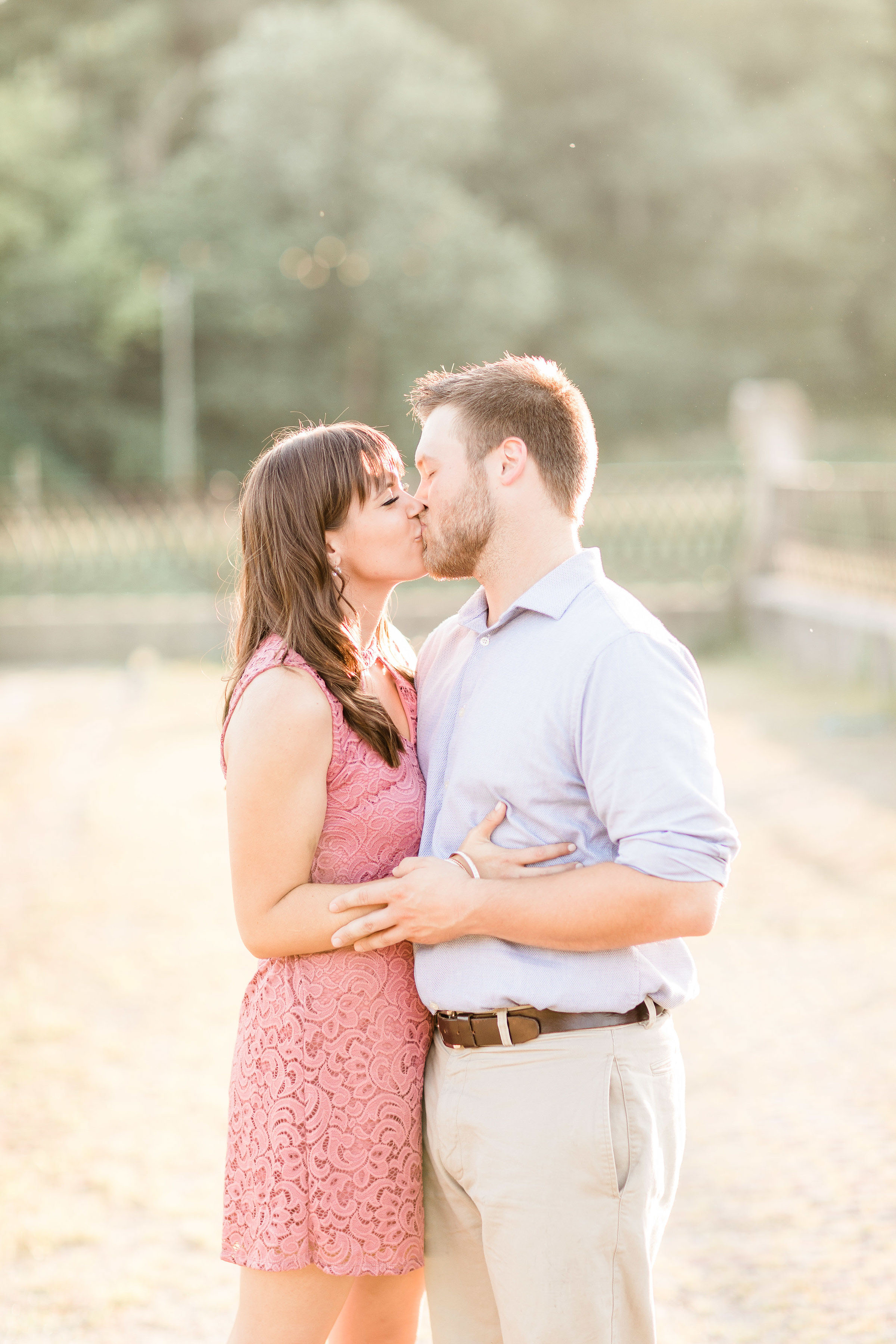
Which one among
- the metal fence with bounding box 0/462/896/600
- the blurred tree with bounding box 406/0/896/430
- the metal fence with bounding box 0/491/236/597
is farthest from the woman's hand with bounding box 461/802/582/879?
the blurred tree with bounding box 406/0/896/430

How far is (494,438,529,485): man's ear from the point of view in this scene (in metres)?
2.06

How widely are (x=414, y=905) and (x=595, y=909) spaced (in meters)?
0.28

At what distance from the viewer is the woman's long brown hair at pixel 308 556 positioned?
2.13 m

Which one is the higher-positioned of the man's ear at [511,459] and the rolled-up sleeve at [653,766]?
the man's ear at [511,459]

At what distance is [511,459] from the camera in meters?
2.08

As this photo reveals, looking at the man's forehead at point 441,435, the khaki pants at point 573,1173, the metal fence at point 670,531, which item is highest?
the man's forehead at point 441,435

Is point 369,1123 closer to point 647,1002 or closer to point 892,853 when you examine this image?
point 647,1002

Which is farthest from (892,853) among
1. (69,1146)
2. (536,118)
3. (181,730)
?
(536,118)

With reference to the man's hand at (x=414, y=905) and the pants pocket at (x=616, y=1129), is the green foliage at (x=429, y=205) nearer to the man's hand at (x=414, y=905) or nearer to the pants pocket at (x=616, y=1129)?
the man's hand at (x=414, y=905)

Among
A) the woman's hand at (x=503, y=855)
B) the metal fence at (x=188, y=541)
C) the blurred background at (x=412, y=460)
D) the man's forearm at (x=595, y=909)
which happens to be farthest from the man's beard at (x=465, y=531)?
the metal fence at (x=188, y=541)

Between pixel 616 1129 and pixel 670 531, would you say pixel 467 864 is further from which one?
pixel 670 531

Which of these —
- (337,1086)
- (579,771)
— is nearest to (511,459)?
(579,771)

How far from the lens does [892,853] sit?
6.78 metres

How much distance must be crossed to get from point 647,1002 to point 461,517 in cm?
82
